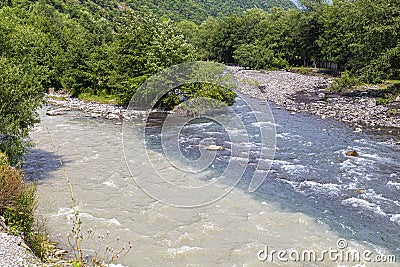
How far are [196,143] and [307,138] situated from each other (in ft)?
23.7

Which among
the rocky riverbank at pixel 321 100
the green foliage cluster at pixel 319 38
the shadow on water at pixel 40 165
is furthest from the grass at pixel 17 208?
the green foliage cluster at pixel 319 38

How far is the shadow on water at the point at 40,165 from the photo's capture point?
17.6m

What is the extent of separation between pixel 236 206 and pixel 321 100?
2541 centimetres

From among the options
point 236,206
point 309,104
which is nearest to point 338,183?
point 236,206

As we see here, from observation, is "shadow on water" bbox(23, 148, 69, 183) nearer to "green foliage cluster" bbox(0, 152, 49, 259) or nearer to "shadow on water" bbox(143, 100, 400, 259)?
"shadow on water" bbox(143, 100, 400, 259)

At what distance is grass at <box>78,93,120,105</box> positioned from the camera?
35688mm

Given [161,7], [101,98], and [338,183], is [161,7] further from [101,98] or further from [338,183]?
[338,183]

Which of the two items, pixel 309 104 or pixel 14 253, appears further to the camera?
pixel 309 104

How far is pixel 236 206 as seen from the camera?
15.1 m

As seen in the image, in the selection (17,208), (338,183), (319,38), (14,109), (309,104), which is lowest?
(338,183)

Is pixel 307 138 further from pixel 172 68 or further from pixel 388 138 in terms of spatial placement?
pixel 172 68

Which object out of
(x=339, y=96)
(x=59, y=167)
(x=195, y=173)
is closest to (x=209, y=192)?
(x=195, y=173)

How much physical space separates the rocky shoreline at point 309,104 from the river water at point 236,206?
588cm

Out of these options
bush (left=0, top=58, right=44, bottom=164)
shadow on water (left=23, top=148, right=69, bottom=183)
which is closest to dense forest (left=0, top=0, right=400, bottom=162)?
bush (left=0, top=58, right=44, bottom=164)
